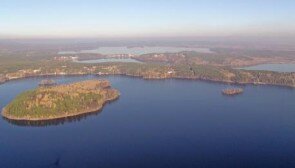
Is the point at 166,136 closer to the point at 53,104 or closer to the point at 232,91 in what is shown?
the point at 53,104

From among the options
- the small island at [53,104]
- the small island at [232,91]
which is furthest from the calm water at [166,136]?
the small island at [232,91]

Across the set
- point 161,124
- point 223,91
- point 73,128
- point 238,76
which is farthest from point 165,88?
point 73,128

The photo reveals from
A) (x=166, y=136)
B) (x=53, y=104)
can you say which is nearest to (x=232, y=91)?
(x=166, y=136)

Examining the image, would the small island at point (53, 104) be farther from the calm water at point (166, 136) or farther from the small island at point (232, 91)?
the small island at point (232, 91)

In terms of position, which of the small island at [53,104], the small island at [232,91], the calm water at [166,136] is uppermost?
the small island at [53,104]

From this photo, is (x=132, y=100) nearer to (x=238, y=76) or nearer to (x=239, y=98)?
(x=239, y=98)

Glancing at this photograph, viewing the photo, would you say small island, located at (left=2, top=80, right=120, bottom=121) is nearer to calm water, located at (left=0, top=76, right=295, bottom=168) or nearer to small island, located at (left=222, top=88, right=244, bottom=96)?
calm water, located at (left=0, top=76, right=295, bottom=168)

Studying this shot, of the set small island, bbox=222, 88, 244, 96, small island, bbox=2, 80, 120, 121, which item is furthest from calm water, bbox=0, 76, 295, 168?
small island, bbox=222, 88, 244, 96
